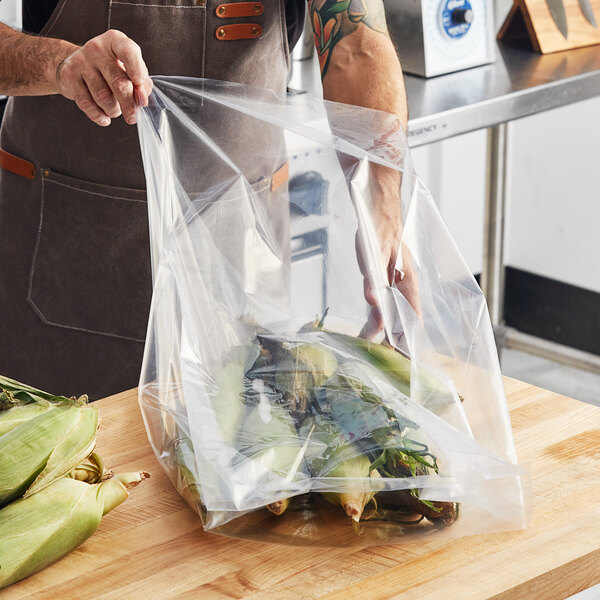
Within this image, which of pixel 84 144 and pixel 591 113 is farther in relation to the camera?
pixel 591 113

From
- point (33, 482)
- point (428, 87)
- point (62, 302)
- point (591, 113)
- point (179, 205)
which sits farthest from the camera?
point (591, 113)

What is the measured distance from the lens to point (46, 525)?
23.6 inches

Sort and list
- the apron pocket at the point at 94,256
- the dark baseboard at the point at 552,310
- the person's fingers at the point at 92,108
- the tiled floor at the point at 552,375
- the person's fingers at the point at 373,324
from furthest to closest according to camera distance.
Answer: the dark baseboard at the point at 552,310, the tiled floor at the point at 552,375, the apron pocket at the point at 94,256, the person's fingers at the point at 92,108, the person's fingers at the point at 373,324

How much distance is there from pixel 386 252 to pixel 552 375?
213cm

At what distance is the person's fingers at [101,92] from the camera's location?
790 millimetres

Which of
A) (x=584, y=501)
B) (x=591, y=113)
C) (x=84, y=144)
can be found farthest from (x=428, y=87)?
(x=584, y=501)

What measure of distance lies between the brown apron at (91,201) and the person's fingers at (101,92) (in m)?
0.30

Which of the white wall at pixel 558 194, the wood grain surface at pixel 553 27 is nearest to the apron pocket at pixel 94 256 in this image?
the wood grain surface at pixel 553 27

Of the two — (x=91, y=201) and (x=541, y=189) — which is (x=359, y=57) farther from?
(x=541, y=189)

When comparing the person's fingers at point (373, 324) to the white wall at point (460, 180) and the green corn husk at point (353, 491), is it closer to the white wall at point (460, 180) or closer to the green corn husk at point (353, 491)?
the green corn husk at point (353, 491)

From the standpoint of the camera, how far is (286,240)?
29.0 inches

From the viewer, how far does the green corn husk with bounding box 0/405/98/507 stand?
612mm

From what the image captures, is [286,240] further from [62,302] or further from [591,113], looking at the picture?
[591,113]

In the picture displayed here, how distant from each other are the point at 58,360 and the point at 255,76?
1.49 ft
